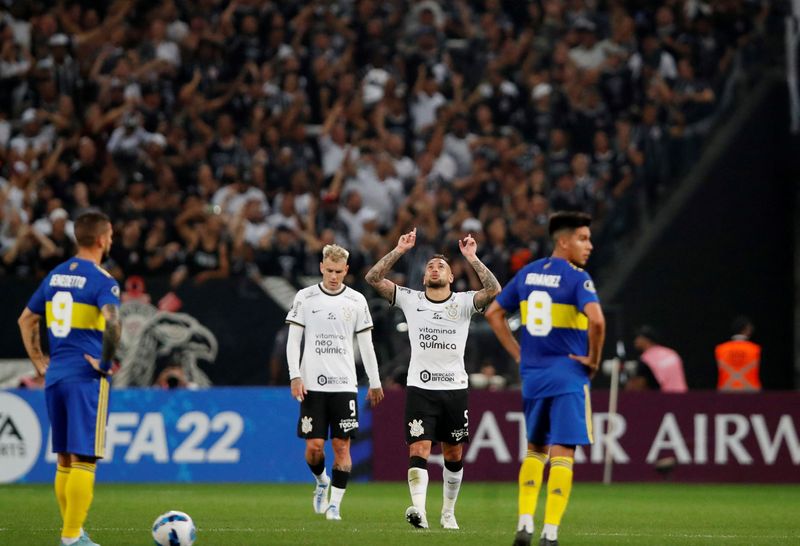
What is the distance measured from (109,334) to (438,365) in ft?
12.9

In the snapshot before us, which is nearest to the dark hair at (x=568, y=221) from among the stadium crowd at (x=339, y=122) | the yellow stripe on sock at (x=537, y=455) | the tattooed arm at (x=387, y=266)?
the yellow stripe on sock at (x=537, y=455)

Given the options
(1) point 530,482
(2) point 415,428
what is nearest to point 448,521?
(2) point 415,428

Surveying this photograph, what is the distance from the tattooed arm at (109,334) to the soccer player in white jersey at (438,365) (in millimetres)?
3539

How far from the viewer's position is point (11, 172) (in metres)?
21.7

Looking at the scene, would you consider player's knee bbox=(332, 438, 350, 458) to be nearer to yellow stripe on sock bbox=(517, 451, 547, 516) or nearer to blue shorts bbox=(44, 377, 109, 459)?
yellow stripe on sock bbox=(517, 451, 547, 516)

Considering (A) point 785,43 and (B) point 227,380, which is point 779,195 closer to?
(A) point 785,43

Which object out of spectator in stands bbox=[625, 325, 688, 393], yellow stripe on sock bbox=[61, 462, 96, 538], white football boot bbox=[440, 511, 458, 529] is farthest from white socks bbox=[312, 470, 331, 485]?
spectator in stands bbox=[625, 325, 688, 393]

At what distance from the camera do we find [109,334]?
9.87 m

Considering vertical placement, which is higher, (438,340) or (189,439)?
(438,340)

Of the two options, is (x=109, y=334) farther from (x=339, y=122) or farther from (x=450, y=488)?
(x=339, y=122)

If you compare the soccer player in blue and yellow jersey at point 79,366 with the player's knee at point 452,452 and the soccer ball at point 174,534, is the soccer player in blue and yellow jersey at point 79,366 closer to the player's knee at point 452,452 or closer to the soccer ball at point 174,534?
the soccer ball at point 174,534

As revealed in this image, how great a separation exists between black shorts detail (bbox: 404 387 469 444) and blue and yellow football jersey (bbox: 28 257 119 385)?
3581mm

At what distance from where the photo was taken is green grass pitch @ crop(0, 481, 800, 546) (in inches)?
461

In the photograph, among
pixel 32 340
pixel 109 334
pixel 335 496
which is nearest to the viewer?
pixel 109 334
